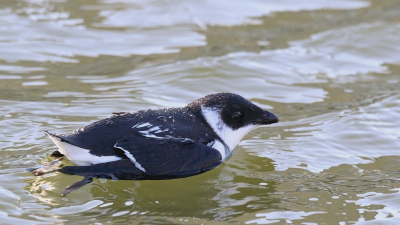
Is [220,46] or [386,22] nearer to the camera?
[220,46]

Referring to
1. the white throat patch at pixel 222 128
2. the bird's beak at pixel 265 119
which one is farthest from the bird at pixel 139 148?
the bird's beak at pixel 265 119

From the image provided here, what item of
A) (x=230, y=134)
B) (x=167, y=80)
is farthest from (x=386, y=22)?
(x=230, y=134)

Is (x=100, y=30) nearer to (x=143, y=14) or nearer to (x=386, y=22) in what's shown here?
(x=143, y=14)

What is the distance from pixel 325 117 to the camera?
29.3 feet

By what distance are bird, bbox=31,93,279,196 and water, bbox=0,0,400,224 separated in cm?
35

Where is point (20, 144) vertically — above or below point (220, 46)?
below

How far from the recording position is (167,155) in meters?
6.18

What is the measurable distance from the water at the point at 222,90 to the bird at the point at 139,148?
0.35m

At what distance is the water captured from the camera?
20.3 ft

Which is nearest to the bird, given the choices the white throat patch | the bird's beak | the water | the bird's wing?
the bird's wing

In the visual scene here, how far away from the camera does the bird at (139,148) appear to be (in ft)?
19.8

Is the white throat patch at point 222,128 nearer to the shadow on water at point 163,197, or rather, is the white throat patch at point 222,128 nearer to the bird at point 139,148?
the bird at point 139,148

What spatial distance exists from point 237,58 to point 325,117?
293cm

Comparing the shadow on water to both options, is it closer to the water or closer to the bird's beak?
the water
